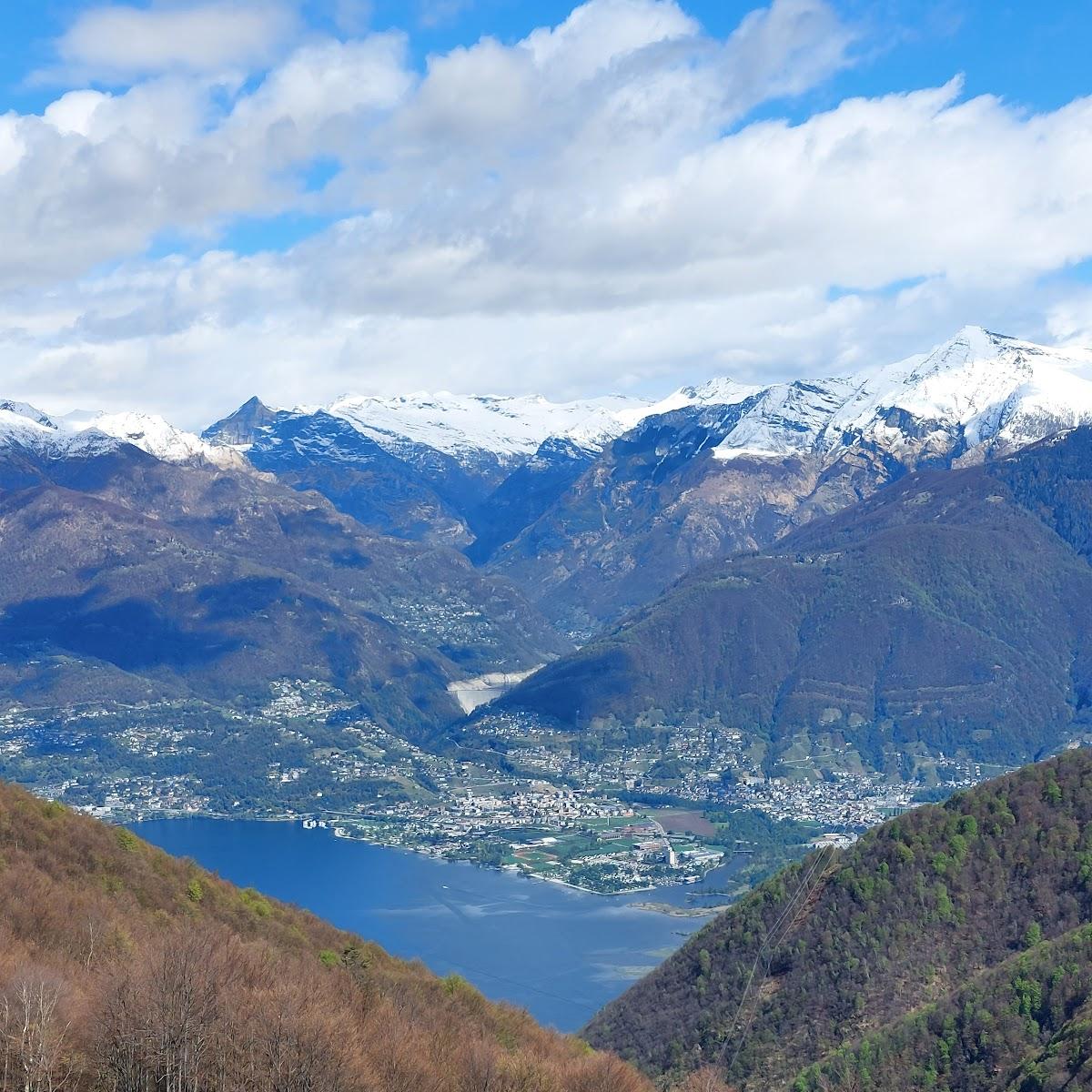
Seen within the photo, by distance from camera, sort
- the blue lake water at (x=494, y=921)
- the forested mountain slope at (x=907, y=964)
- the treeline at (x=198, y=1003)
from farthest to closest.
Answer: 1. the blue lake water at (x=494, y=921)
2. the forested mountain slope at (x=907, y=964)
3. the treeline at (x=198, y=1003)

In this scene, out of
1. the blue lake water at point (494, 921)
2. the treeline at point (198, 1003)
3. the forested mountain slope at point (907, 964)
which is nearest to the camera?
the treeline at point (198, 1003)

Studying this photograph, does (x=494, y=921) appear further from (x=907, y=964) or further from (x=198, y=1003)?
(x=198, y=1003)

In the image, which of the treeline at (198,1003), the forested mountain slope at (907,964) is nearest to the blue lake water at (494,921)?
the forested mountain slope at (907,964)

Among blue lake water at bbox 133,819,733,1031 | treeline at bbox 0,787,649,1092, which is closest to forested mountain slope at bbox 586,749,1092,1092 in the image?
treeline at bbox 0,787,649,1092

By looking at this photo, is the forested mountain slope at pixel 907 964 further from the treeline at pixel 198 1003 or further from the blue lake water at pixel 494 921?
the blue lake water at pixel 494 921

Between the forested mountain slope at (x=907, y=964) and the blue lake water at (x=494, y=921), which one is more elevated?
the blue lake water at (x=494, y=921)

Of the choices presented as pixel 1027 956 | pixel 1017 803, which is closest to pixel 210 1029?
pixel 1027 956

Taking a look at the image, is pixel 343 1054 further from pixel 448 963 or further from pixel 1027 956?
pixel 448 963
